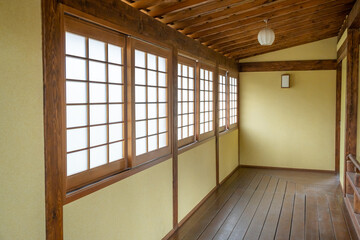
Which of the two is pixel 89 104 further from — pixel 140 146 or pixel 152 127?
pixel 152 127

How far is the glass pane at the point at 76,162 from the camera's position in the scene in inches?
94.3

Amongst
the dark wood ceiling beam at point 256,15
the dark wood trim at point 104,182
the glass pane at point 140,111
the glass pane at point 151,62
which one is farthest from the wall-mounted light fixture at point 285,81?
the glass pane at point 140,111

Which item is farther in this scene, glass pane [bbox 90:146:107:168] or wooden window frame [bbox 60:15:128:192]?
glass pane [bbox 90:146:107:168]

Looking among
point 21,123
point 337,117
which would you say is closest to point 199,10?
point 21,123

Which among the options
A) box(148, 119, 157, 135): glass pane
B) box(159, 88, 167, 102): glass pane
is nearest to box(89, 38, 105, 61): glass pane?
box(148, 119, 157, 135): glass pane

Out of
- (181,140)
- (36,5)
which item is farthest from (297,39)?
(36,5)

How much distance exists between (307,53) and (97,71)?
19.7 ft

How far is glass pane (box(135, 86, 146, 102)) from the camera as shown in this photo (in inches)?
129

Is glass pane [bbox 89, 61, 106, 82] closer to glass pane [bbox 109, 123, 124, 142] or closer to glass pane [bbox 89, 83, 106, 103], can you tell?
glass pane [bbox 89, 83, 106, 103]

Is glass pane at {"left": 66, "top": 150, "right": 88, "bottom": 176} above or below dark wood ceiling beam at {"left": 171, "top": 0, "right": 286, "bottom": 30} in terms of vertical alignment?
below

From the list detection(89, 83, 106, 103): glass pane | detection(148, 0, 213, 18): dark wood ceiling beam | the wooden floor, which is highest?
detection(148, 0, 213, 18): dark wood ceiling beam

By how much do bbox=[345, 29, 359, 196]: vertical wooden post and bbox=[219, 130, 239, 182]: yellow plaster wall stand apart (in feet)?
7.26

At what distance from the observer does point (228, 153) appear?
7.00 m

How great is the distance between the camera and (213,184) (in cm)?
583
